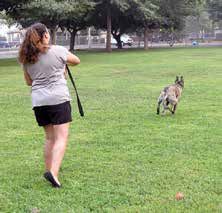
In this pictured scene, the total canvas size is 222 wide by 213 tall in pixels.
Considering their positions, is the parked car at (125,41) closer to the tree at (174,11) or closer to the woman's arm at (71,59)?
the tree at (174,11)

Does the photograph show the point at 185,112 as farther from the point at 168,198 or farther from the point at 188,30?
the point at 188,30

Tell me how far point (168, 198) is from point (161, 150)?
7.11 ft

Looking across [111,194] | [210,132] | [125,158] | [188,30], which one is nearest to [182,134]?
[210,132]

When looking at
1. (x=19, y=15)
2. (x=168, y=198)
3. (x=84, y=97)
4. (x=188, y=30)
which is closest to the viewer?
(x=168, y=198)

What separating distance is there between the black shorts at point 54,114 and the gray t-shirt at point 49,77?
57 millimetres

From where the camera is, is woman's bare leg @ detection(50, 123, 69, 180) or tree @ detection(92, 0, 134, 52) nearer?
woman's bare leg @ detection(50, 123, 69, 180)

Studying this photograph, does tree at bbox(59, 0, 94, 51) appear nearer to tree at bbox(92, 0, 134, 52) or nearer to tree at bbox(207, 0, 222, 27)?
tree at bbox(92, 0, 134, 52)

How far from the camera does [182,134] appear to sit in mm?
8617

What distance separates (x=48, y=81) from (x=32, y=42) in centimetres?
47

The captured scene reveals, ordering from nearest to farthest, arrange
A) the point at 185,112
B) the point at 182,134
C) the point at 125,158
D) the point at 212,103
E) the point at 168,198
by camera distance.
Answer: the point at 168,198 < the point at 125,158 < the point at 182,134 < the point at 185,112 < the point at 212,103

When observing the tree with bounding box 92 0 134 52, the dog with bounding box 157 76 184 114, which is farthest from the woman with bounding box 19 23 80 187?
the tree with bounding box 92 0 134 52

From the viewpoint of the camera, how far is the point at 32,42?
18.0 ft

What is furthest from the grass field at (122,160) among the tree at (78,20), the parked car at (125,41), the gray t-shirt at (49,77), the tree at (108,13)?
the parked car at (125,41)

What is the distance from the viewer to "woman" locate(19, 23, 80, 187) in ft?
18.1
